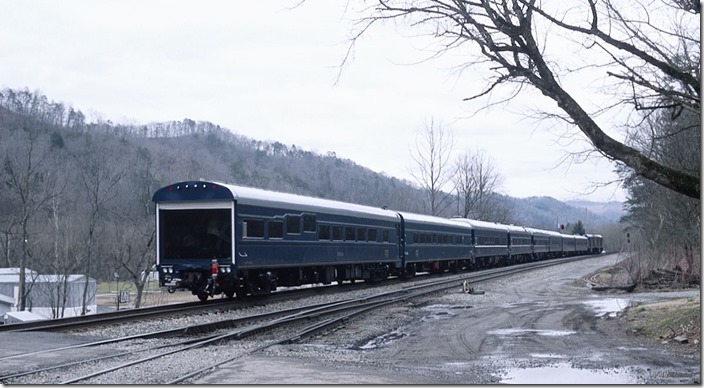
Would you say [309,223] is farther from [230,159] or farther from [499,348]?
[230,159]

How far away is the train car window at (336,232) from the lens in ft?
90.4

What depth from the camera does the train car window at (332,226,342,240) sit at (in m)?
27.5

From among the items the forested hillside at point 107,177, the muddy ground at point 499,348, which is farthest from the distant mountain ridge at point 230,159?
the muddy ground at point 499,348

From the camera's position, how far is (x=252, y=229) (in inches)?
856

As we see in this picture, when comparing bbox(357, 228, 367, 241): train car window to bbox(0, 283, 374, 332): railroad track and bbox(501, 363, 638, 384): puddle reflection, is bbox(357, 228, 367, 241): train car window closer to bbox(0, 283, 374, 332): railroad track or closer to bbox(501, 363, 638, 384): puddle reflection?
bbox(0, 283, 374, 332): railroad track

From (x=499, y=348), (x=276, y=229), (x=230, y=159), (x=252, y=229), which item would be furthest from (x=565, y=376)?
(x=230, y=159)

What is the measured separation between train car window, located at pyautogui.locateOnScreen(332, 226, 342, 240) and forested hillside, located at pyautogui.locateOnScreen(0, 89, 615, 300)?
644 inches

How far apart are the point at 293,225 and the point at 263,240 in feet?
6.82

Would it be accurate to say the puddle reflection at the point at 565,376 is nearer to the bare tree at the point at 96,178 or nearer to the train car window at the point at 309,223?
the train car window at the point at 309,223

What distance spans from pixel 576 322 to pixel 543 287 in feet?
43.6

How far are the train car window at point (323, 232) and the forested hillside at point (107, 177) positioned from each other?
17.2m

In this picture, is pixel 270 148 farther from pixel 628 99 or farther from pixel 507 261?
pixel 628 99

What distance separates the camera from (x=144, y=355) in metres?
12.0

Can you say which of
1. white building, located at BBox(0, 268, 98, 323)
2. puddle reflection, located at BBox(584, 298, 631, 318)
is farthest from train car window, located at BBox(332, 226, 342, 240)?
white building, located at BBox(0, 268, 98, 323)
